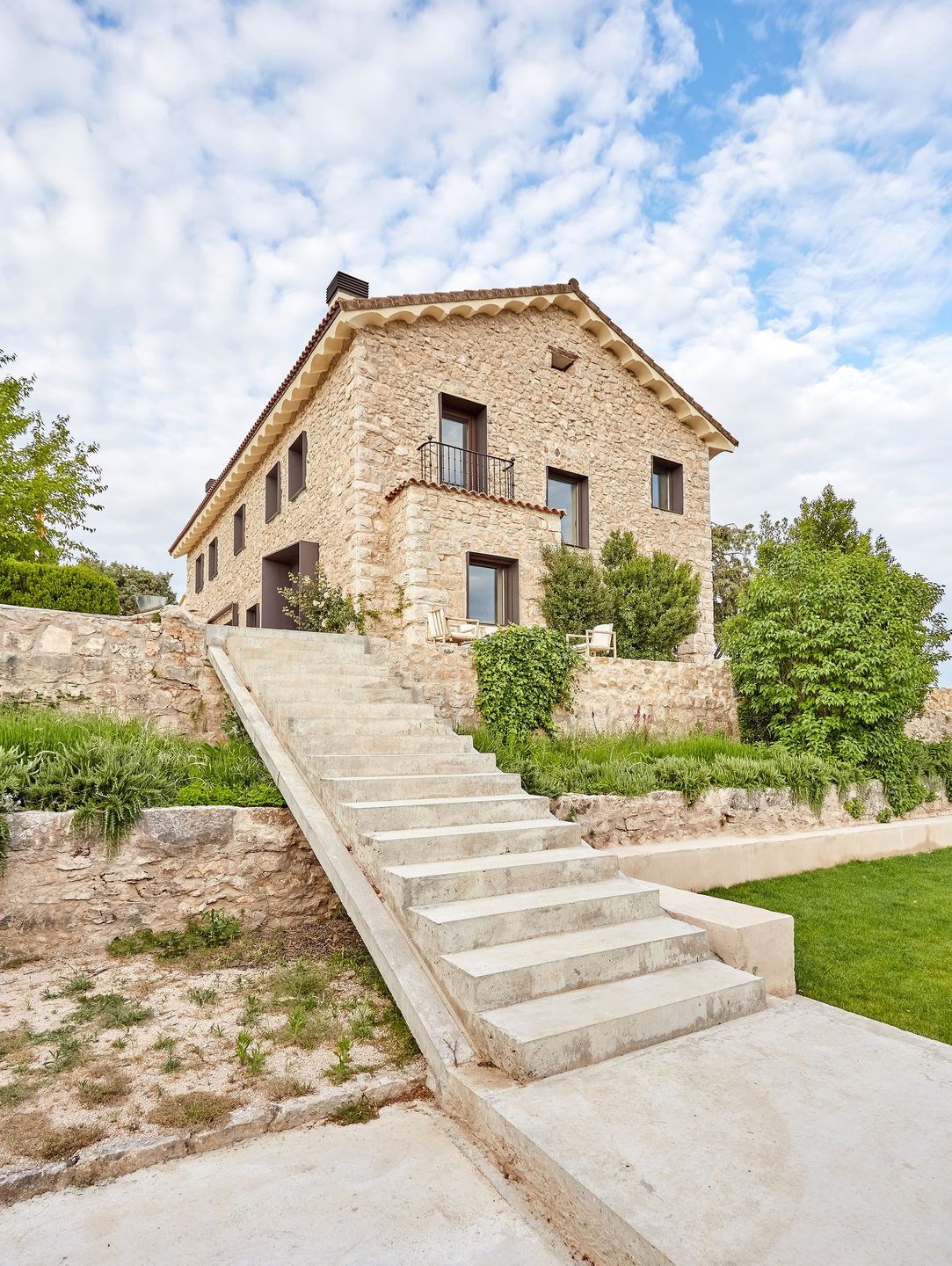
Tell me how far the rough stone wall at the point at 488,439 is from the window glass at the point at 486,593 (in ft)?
1.82

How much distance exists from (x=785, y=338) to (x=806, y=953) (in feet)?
36.5

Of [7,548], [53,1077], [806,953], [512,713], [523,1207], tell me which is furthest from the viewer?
[7,548]

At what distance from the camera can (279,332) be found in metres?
12.5

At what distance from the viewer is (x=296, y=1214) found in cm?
210

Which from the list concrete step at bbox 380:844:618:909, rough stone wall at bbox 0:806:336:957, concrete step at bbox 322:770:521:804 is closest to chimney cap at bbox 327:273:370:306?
concrete step at bbox 322:770:521:804

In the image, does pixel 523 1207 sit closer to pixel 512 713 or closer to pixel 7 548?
pixel 512 713

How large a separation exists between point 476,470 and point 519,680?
5.69 metres

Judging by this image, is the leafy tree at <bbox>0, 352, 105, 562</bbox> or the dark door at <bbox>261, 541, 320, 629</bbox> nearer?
the leafy tree at <bbox>0, 352, 105, 562</bbox>

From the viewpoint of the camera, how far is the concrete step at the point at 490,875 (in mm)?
3596

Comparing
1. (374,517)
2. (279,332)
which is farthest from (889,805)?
(279,332)

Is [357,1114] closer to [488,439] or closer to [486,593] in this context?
[486,593]

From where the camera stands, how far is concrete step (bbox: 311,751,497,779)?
5.00m

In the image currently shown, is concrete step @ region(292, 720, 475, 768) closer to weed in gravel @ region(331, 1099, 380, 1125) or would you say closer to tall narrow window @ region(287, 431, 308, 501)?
weed in gravel @ region(331, 1099, 380, 1125)

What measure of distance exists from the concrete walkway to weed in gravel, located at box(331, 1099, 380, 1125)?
143 mm
